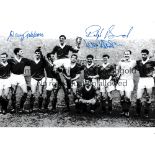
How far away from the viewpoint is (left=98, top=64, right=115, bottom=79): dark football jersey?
3631mm

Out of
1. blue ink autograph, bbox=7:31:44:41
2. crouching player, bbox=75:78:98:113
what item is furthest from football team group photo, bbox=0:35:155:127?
blue ink autograph, bbox=7:31:44:41

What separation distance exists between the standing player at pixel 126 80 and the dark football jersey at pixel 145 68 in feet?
0.18

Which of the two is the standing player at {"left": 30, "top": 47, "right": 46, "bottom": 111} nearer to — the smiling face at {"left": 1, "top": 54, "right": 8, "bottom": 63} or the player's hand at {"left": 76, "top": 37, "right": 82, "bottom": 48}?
the smiling face at {"left": 1, "top": 54, "right": 8, "bottom": 63}

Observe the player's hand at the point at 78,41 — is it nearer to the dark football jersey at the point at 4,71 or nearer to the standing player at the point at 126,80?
the standing player at the point at 126,80

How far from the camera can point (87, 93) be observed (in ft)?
12.0

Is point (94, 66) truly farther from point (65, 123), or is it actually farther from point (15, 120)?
point (15, 120)

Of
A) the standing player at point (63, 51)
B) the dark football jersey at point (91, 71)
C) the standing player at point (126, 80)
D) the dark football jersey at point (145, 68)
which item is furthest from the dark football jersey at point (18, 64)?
the dark football jersey at point (145, 68)

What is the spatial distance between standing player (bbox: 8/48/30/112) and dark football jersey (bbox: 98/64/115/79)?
0.80m

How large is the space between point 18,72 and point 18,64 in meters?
0.09

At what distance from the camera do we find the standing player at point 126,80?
3618 mm

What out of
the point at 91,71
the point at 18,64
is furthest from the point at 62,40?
the point at 18,64

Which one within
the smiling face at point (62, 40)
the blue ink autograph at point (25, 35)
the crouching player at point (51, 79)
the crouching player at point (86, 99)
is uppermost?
the blue ink autograph at point (25, 35)
